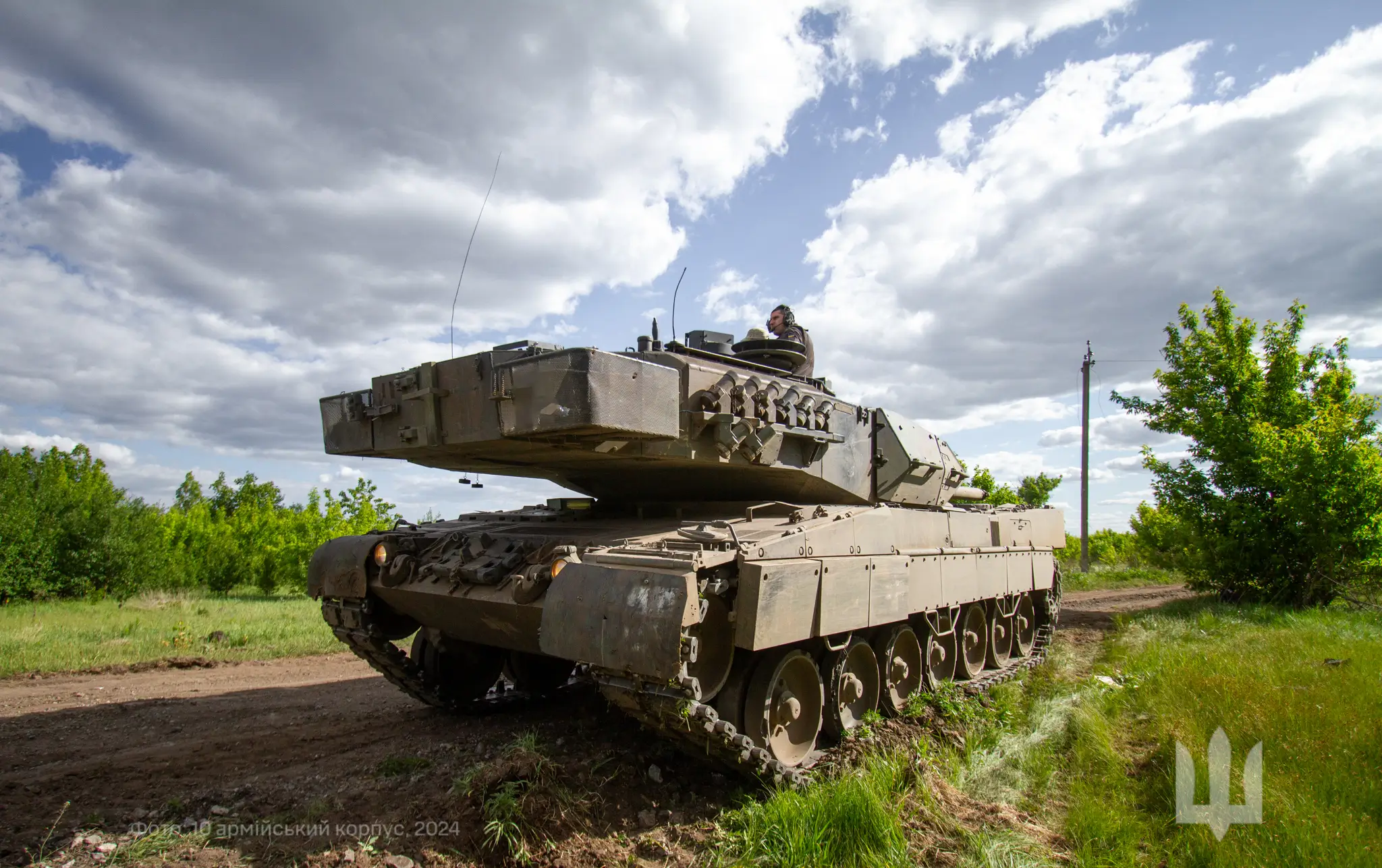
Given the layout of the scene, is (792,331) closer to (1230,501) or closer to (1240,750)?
(1240,750)

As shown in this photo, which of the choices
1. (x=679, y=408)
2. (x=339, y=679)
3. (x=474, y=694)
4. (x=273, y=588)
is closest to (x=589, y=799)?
(x=679, y=408)

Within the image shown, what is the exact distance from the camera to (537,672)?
8.18m

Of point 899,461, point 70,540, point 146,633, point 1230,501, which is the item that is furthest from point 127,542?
point 1230,501

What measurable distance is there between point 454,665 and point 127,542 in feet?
64.9

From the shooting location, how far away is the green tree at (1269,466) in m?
14.3

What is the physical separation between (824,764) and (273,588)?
2407cm

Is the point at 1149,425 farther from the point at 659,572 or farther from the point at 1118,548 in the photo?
the point at 1118,548

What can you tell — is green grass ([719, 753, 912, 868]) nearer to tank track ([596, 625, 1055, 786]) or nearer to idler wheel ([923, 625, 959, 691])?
tank track ([596, 625, 1055, 786])

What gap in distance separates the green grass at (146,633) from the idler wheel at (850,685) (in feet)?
29.2

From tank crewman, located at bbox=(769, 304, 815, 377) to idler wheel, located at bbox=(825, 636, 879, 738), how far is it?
262 cm

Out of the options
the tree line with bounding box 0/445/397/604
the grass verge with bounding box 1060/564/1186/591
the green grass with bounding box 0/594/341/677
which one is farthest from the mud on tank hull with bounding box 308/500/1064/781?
the grass verge with bounding box 1060/564/1186/591

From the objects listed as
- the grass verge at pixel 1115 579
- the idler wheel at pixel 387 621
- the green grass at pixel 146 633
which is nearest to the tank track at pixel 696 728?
the idler wheel at pixel 387 621

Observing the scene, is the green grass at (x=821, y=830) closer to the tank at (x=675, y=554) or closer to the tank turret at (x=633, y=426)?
the tank at (x=675, y=554)

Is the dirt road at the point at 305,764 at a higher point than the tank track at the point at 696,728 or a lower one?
lower
